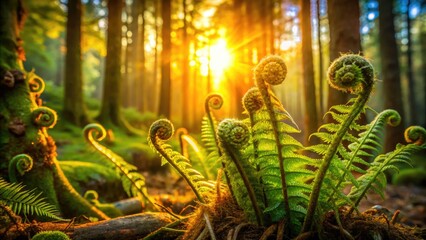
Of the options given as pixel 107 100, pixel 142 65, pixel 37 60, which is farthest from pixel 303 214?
pixel 37 60

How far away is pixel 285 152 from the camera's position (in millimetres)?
1595

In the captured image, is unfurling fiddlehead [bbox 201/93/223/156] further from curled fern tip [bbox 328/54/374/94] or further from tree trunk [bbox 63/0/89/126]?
tree trunk [bbox 63/0/89/126]

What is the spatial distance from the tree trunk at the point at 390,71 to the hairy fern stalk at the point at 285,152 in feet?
29.9

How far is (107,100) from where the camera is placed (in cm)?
924

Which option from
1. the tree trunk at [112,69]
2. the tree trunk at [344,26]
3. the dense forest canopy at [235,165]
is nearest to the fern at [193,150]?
the dense forest canopy at [235,165]

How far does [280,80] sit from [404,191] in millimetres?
7651

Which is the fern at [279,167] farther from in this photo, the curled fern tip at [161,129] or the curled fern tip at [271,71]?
the curled fern tip at [161,129]

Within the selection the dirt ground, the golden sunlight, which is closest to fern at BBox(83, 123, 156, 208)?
the dirt ground

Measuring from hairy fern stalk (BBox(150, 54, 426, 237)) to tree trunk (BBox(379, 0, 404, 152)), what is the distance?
9112 mm

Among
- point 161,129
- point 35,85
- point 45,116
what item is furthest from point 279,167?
point 35,85

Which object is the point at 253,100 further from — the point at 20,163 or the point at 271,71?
the point at 20,163

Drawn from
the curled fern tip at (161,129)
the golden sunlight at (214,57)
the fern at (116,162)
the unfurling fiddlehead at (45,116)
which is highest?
the golden sunlight at (214,57)

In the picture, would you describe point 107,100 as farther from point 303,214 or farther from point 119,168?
point 303,214

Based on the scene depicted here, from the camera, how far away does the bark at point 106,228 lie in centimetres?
168
